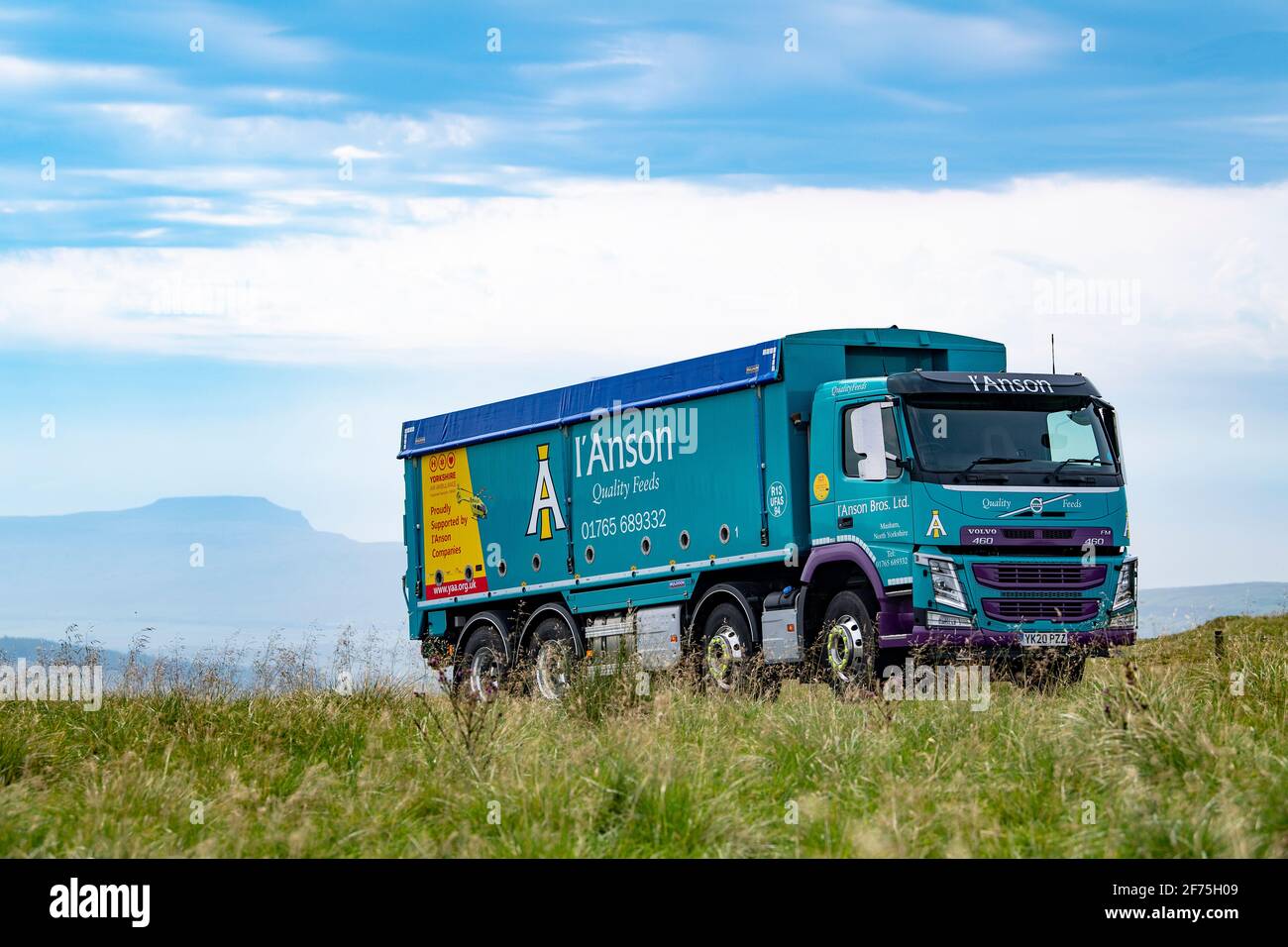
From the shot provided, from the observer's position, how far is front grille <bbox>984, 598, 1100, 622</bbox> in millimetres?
15797

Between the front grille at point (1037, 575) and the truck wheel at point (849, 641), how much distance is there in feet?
4.08

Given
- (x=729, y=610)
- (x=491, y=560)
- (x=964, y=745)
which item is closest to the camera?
(x=964, y=745)

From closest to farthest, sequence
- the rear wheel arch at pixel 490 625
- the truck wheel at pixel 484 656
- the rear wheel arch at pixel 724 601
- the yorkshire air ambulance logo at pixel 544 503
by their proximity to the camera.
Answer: the rear wheel arch at pixel 724 601, the yorkshire air ambulance logo at pixel 544 503, the rear wheel arch at pixel 490 625, the truck wheel at pixel 484 656

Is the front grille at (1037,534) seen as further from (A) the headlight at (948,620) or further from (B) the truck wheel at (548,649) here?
(B) the truck wheel at (548,649)

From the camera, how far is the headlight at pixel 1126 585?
16.4m

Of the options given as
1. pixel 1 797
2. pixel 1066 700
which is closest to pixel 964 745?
pixel 1066 700

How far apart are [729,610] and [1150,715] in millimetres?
8524

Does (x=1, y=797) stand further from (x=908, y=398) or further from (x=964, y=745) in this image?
(x=908, y=398)

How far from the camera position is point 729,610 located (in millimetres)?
18094

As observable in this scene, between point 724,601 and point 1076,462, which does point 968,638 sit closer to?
point 1076,462

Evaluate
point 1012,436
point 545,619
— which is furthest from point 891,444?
point 545,619

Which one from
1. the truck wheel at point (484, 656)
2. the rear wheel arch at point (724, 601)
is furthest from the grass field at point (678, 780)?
the truck wheel at point (484, 656)
